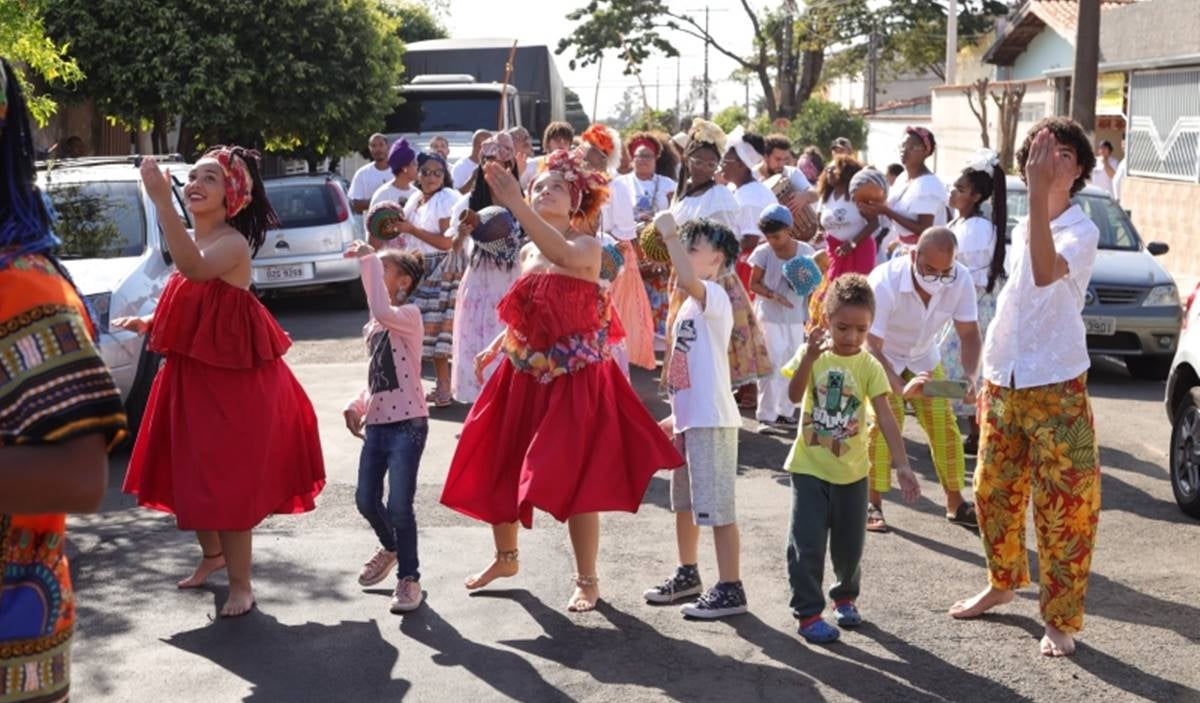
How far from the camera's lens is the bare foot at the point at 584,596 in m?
6.54

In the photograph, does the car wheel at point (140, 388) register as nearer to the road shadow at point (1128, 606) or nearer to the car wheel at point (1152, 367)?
the road shadow at point (1128, 606)

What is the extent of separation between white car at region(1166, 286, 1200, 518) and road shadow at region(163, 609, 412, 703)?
454cm

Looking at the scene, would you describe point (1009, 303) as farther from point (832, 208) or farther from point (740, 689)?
point (832, 208)

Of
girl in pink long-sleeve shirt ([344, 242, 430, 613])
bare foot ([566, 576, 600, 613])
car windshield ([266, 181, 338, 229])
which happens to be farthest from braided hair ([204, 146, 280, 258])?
car windshield ([266, 181, 338, 229])

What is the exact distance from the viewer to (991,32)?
54.7m

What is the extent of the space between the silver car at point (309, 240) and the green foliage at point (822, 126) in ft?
100

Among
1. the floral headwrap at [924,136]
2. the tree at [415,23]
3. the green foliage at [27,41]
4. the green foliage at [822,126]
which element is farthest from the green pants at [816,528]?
the tree at [415,23]

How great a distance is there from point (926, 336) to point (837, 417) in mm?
1980

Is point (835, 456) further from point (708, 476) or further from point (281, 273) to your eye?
point (281, 273)

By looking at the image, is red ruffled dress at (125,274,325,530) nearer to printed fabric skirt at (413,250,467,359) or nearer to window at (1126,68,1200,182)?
printed fabric skirt at (413,250,467,359)

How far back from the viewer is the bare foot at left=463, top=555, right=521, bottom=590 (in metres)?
6.78

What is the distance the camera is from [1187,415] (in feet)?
28.0

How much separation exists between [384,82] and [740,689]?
1888 centimetres

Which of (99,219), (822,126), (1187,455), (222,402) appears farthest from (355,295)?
(822,126)
